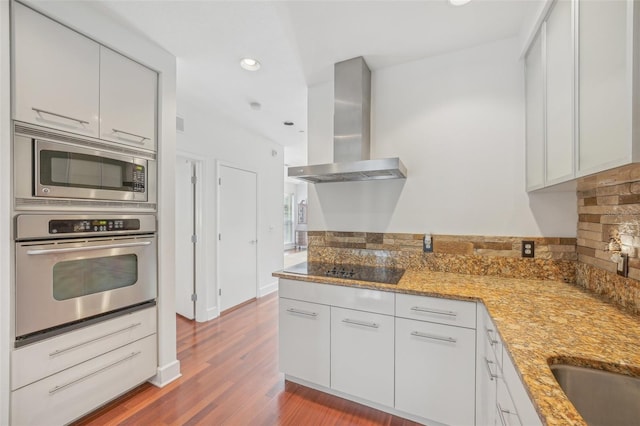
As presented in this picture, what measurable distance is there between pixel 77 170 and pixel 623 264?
3019 mm

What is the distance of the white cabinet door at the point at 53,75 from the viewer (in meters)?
1.43

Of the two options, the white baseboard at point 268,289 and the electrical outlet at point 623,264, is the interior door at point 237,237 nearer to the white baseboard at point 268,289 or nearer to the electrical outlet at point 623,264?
the white baseboard at point 268,289

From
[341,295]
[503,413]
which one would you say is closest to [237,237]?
[341,295]

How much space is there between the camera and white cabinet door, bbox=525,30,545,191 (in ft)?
5.30

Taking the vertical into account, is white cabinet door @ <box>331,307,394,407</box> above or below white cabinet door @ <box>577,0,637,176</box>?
below

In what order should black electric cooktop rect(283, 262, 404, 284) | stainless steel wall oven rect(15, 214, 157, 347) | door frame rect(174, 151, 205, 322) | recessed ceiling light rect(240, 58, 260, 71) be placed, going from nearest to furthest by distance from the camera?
1. stainless steel wall oven rect(15, 214, 157, 347)
2. black electric cooktop rect(283, 262, 404, 284)
3. recessed ceiling light rect(240, 58, 260, 71)
4. door frame rect(174, 151, 205, 322)

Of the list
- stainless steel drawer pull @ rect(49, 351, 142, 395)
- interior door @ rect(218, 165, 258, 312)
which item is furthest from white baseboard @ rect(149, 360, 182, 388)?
interior door @ rect(218, 165, 258, 312)

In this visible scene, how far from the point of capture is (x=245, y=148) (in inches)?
158

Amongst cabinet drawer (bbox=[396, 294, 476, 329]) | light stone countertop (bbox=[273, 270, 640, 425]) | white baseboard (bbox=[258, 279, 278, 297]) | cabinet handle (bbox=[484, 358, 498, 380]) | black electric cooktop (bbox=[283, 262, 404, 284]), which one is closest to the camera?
light stone countertop (bbox=[273, 270, 640, 425])

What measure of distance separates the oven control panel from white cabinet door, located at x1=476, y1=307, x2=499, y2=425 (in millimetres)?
2289

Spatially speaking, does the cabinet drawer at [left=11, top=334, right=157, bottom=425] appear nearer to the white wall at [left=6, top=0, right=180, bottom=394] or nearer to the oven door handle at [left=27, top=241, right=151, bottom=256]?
the white wall at [left=6, top=0, right=180, bottom=394]

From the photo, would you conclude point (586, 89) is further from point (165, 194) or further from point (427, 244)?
point (165, 194)

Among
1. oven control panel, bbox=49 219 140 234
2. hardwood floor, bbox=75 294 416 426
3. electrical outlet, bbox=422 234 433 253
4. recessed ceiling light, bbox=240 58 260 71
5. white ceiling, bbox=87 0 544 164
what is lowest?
hardwood floor, bbox=75 294 416 426

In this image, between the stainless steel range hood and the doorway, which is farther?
the doorway
